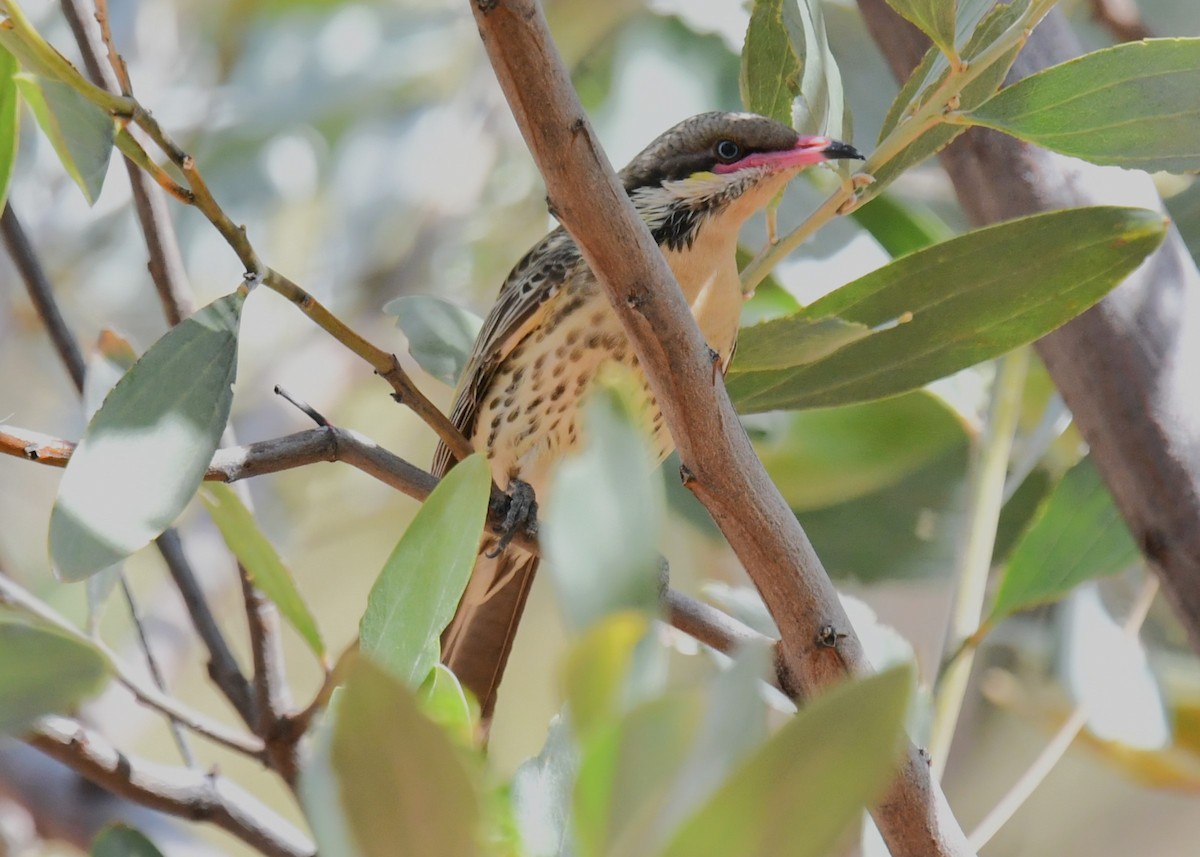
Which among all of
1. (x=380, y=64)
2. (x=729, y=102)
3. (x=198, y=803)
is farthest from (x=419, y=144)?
(x=198, y=803)

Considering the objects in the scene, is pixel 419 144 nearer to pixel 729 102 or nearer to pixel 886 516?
pixel 729 102

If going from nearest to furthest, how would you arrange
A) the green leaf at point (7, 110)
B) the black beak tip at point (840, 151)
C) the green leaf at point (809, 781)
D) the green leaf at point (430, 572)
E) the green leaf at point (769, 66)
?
the green leaf at point (809, 781) < the green leaf at point (430, 572) < the green leaf at point (7, 110) < the green leaf at point (769, 66) < the black beak tip at point (840, 151)

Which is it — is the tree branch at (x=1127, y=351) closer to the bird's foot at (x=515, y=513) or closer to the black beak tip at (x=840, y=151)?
the black beak tip at (x=840, y=151)

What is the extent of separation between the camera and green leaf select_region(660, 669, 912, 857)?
0.45m

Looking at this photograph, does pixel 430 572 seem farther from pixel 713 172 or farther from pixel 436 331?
pixel 713 172

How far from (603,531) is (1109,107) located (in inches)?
23.8

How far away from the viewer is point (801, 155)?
1393mm

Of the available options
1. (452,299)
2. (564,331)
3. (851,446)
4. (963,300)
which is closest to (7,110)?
(963,300)

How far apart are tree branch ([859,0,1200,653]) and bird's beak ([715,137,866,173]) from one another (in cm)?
14

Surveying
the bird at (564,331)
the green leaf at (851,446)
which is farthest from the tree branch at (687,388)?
the green leaf at (851,446)

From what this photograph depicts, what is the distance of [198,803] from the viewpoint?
1.30 metres

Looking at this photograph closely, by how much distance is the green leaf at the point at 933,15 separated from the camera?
2.86 feet

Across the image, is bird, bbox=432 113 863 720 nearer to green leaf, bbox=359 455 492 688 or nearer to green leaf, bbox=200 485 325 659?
green leaf, bbox=200 485 325 659

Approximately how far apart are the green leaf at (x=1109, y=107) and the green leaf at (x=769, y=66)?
186 millimetres
